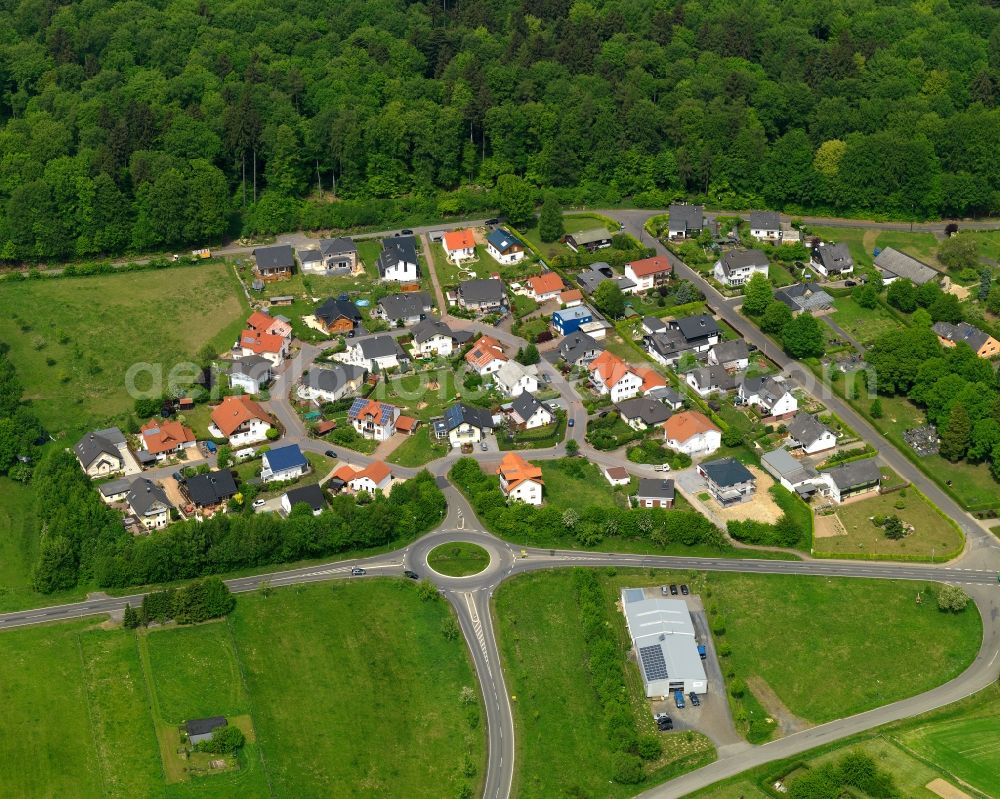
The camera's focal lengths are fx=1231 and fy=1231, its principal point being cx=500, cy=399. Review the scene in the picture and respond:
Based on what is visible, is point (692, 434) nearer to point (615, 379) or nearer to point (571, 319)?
point (615, 379)

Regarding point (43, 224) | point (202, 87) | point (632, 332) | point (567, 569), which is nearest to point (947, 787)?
point (567, 569)

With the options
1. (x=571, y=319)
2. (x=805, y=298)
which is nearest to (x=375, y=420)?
(x=571, y=319)

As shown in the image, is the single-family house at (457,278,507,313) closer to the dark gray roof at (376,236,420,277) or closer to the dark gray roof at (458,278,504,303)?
the dark gray roof at (458,278,504,303)

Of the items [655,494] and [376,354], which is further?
[376,354]

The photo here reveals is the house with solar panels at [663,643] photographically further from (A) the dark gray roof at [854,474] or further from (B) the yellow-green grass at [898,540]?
(A) the dark gray roof at [854,474]

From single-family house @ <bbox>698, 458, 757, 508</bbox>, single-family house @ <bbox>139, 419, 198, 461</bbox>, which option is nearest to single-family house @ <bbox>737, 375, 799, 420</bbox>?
single-family house @ <bbox>698, 458, 757, 508</bbox>

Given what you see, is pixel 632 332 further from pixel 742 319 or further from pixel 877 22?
pixel 877 22
